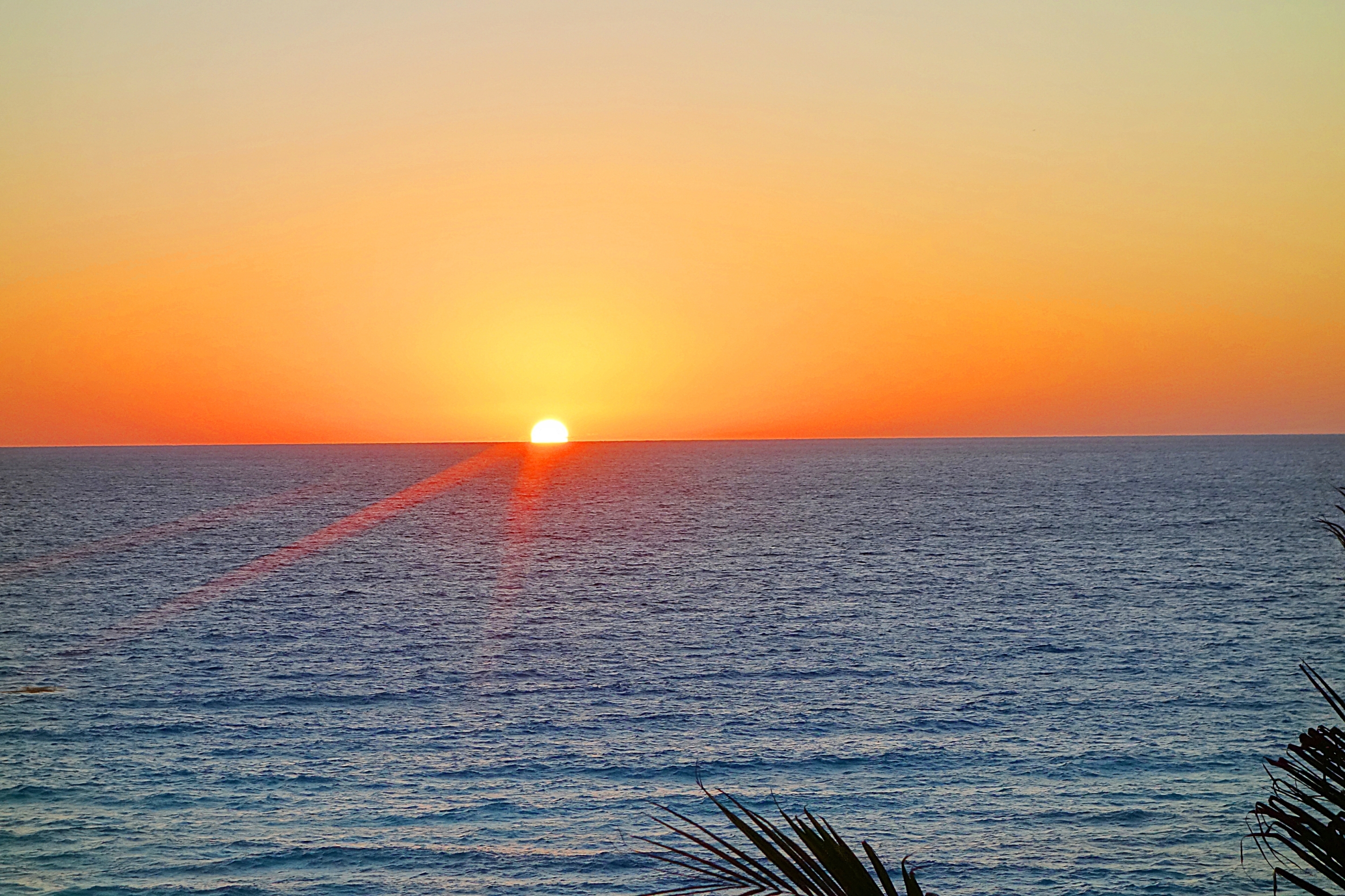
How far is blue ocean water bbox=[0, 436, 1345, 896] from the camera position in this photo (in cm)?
2591

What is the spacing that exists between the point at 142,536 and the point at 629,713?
291ft

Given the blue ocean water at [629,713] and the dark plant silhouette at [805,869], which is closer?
the dark plant silhouette at [805,869]

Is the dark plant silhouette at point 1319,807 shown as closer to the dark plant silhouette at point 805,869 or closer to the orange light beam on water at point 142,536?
the dark plant silhouette at point 805,869

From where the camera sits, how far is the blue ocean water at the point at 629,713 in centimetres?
2591

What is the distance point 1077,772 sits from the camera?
31.5m

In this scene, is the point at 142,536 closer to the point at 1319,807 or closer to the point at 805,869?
the point at 805,869

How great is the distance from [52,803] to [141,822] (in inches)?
137

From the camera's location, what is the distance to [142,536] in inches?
4380

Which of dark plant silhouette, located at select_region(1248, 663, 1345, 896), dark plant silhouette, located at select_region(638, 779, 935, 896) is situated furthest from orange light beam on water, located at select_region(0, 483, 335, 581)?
dark plant silhouette, located at select_region(1248, 663, 1345, 896)

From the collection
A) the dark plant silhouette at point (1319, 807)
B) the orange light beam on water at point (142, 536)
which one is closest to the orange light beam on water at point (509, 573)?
the orange light beam on water at point (142, 536)

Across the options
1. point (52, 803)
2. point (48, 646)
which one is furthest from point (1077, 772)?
point (48, 646)

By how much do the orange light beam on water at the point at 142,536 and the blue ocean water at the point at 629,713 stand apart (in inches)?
62.1

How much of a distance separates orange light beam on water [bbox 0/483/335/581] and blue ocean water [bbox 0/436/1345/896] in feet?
5.18

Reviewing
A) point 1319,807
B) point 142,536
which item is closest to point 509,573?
point 142,536
